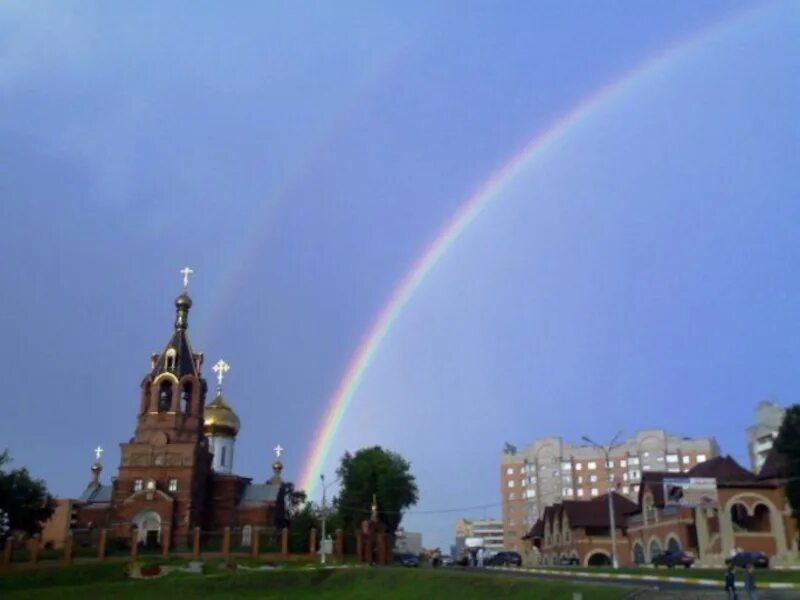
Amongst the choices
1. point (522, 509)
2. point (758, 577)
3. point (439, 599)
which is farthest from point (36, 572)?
point (522, 509)

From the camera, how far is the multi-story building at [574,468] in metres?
140

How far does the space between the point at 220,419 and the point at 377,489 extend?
57.3ft

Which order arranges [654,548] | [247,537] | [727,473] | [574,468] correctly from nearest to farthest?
[247,537] → [727,473] → [654,548] → [574,468]

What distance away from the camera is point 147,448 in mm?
68562

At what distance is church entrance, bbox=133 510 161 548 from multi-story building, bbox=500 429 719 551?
8553 centimetres

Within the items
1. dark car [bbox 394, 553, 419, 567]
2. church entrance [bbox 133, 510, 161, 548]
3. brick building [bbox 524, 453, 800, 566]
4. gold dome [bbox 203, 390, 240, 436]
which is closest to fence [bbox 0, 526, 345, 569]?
church entrance [bbox 133, 510, 161, 548]

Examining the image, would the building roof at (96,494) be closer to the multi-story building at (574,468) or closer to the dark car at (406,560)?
the dark car at (406,560)

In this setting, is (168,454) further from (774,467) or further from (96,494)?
(774,467)

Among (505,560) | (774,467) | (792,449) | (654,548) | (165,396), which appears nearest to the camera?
(792,449)

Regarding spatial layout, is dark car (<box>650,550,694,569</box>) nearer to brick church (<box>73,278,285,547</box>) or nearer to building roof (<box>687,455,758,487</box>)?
building roof (<box>687,455,758,487</box>)

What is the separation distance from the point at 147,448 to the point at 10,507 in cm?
1204

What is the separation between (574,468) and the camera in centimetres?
14400

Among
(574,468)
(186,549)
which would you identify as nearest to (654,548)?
(186,549)

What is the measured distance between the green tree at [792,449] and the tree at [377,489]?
40424 mm
